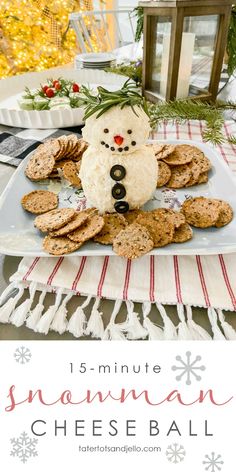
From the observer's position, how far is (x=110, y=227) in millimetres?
712

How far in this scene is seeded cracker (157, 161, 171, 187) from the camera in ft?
2.90

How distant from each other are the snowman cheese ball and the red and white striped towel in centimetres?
14

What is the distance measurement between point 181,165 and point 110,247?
378 millimetres

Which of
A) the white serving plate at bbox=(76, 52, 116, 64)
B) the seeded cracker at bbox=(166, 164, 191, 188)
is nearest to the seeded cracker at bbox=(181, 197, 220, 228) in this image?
the seeded cracker at bbox=(166, 164, 191, 188)

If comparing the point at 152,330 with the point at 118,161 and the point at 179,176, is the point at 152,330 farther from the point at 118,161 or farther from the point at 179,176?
the point at 179,176

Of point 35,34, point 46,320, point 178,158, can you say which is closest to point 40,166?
point 178,158

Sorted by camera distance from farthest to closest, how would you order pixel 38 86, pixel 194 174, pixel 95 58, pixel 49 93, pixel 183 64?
pixel 95 58 → pixel 38 86 → pixel 49 93 → pixel 183 64 → pixel 194 174

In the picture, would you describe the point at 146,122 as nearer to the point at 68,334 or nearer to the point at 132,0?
the point at 68,334

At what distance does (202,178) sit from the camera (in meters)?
0.90
